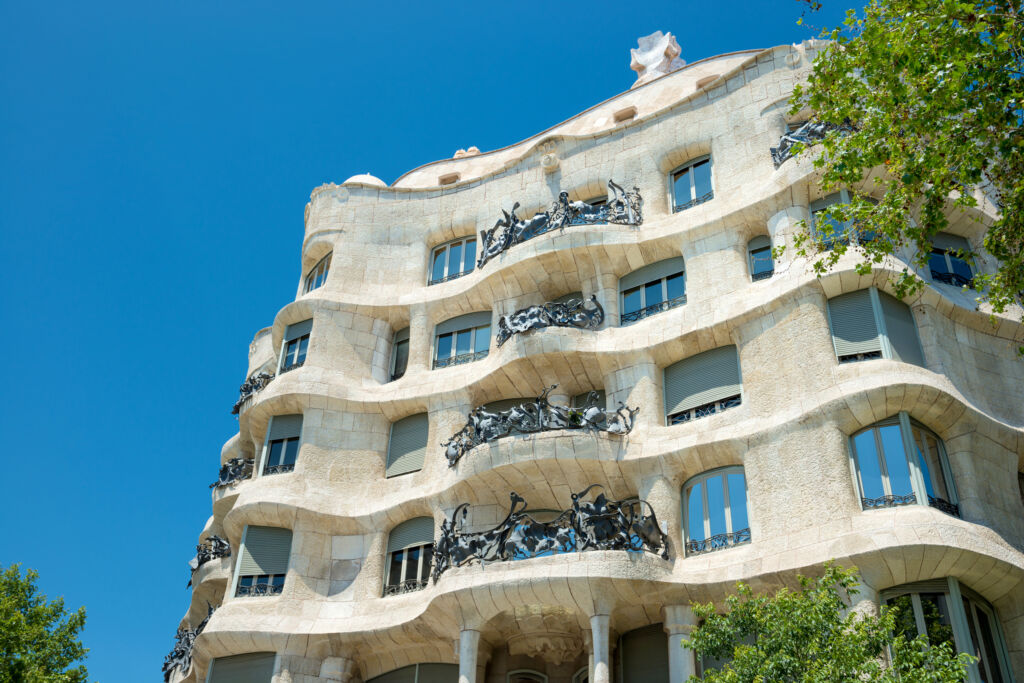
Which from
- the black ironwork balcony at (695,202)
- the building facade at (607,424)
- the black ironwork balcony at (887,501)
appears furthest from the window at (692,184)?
the black ironwork balcony at (887,501)

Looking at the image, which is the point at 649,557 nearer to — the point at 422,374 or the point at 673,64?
the point at 422,374

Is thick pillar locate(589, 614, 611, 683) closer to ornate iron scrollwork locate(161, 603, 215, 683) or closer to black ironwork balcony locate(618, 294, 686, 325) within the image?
black ironwork balcony locate(618, 294, 686, 325)

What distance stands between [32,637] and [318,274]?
12358 mm

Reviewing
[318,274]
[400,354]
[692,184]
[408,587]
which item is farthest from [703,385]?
[318,274]

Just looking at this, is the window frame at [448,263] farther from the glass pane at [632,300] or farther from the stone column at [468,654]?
the stone column at [468,654]

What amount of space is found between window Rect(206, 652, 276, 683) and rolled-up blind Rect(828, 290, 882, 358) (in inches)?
554

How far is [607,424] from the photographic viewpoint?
71.3ft

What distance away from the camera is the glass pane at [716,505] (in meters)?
20.0

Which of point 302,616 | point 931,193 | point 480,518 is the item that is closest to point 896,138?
point 931,193

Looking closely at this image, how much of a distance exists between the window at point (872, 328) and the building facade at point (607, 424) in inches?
2.3

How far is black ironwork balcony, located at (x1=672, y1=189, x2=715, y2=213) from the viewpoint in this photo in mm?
24875

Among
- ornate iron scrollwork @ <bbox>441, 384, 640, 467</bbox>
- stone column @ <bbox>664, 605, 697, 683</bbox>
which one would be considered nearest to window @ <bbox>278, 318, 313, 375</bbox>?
ornate iron scrollwork @ <bbox>441, 384, 640, 467</bbox>

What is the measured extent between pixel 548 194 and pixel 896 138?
41.7ft

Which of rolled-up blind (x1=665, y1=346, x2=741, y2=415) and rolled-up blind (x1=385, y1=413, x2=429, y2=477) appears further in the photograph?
rolled-up blind (x1=385, y1=413, x2=429, y2=477)
